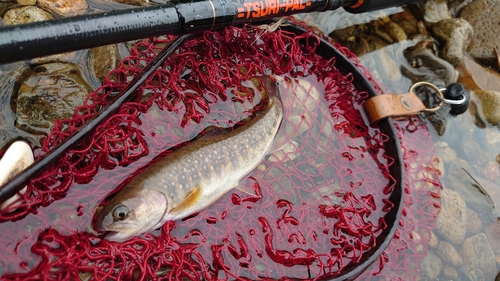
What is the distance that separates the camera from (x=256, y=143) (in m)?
3.25

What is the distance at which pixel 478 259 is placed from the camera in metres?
4.03

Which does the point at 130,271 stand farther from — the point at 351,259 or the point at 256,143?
the point at 351,259

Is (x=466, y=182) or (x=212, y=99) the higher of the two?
(x=212, y=99)

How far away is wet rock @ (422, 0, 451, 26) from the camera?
5.31 m

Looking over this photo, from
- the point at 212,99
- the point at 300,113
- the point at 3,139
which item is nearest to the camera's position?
the point at 3,139

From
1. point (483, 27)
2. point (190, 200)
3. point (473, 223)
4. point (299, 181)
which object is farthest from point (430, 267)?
point (483, 27)

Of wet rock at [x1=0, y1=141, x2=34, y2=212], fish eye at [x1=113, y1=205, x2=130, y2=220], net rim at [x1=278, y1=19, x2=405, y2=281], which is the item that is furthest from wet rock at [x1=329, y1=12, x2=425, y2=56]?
wet rock at [x1=0, y1=141, x2=34, y2=212]

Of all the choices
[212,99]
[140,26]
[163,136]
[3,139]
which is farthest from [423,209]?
[3,139]

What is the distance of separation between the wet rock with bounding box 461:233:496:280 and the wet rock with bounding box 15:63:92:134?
12.3 feet

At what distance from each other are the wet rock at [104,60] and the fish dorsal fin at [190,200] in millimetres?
1382

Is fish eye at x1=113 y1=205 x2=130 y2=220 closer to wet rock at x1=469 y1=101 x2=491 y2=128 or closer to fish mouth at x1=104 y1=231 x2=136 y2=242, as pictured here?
fish mouth at x1=104 y1=231 x2=136 y2=242

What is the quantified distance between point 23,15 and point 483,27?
5.32 meters

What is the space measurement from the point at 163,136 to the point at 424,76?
321 cm

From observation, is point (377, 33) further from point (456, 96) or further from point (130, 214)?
point (130, 214)
